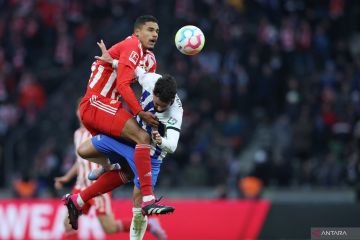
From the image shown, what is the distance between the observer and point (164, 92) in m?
11.2

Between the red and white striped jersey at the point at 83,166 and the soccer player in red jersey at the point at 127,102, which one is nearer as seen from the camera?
the soccer player in red jersey at the point at 127,102

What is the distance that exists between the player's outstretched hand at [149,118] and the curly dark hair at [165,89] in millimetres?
241

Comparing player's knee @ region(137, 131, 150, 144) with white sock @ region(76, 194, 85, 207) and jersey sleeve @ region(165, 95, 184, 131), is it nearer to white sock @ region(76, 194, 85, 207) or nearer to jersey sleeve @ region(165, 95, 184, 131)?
jersey sleeve @ region(165, 95, 184, 131)

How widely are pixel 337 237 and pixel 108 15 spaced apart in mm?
12713

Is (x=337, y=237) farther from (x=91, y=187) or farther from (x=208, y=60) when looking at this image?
(x=208, y=60)

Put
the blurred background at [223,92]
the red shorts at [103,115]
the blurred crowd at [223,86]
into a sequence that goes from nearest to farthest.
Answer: the red shorts at [103,115] → the blurred background at [223,92] → the blurred crowd at [223,86]

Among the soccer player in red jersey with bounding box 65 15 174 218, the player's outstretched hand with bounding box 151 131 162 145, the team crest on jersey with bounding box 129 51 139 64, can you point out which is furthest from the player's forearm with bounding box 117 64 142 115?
the player's outstretched hand with bounding box 151 131 162 145

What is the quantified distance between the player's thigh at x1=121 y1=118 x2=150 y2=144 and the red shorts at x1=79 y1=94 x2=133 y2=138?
0.17 feet

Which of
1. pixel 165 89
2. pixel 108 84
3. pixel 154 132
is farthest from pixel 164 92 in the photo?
pixel 108 84

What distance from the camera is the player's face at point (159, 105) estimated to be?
11.3 m

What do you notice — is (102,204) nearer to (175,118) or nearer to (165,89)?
(175,118)

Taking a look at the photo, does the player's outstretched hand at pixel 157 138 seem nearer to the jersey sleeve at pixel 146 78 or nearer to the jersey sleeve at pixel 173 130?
the jersey sleeve at pixel 173 130

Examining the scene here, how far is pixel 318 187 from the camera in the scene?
19406mm

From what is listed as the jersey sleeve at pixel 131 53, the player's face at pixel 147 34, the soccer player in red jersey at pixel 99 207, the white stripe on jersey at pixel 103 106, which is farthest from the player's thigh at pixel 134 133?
the soccer player in red jersey at pixel 99 207
